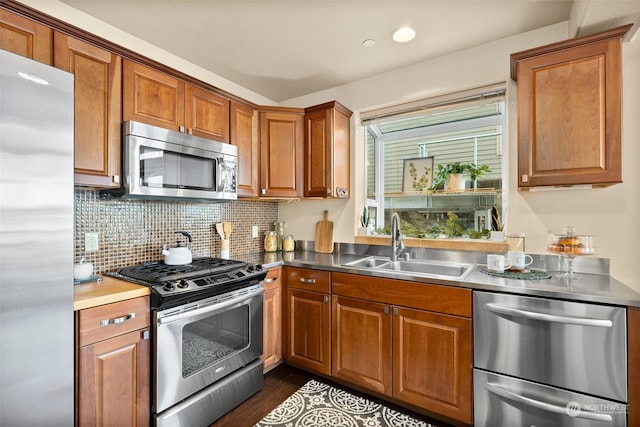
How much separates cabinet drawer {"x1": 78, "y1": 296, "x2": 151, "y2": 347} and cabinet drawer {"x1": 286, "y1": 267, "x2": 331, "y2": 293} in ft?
3.58

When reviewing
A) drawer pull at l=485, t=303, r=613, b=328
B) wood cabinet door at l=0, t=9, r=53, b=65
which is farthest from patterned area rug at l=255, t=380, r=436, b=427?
wood cabinet door at l=0, t=9, r=53, b=65

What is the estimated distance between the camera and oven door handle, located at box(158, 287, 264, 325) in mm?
1675

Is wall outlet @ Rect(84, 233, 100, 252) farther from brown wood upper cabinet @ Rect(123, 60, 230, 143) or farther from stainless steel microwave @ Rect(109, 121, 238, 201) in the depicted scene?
brown wood upper cabinet @ Rect(123, 60, 230, 143)

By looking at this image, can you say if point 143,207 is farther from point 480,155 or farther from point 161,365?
point 480,155

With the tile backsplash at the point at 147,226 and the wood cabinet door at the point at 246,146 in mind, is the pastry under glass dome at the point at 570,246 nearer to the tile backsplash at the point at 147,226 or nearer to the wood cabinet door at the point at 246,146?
the wood cabinet door at the point at 246,146

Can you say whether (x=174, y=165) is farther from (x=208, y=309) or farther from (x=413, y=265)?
(x=413, y=265)

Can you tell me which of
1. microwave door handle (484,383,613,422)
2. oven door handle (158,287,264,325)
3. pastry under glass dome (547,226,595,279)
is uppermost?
pastry under glass dome (547,226,595,279)

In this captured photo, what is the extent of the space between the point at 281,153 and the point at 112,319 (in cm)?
180

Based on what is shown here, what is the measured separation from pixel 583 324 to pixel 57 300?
233 centimetres

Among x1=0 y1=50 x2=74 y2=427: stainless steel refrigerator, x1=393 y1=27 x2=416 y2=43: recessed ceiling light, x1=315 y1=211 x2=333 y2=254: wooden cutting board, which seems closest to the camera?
x1=0 y1=50 x2=74 y2=427: stainless steel refrigerator

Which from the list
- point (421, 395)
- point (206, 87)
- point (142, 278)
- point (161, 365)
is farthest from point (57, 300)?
point (421, 395)

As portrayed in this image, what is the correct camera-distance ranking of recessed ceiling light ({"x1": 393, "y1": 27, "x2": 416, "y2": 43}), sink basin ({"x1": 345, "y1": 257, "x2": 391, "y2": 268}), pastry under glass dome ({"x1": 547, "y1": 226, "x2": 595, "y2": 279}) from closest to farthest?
pastry under glass dome ({"x1": 547, "y1": 226, "x2": 595, "y2": 279}) → recessed ceiling light ({"x1": 393, "y1": 27, "x2": 416, "y2": 43}) → sink basin ({"x1": 345, "y1": 257, "x2": 391, "y2": 268})

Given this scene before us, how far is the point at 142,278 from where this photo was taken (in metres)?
1.75

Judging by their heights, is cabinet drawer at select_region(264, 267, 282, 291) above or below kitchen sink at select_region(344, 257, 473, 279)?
below
